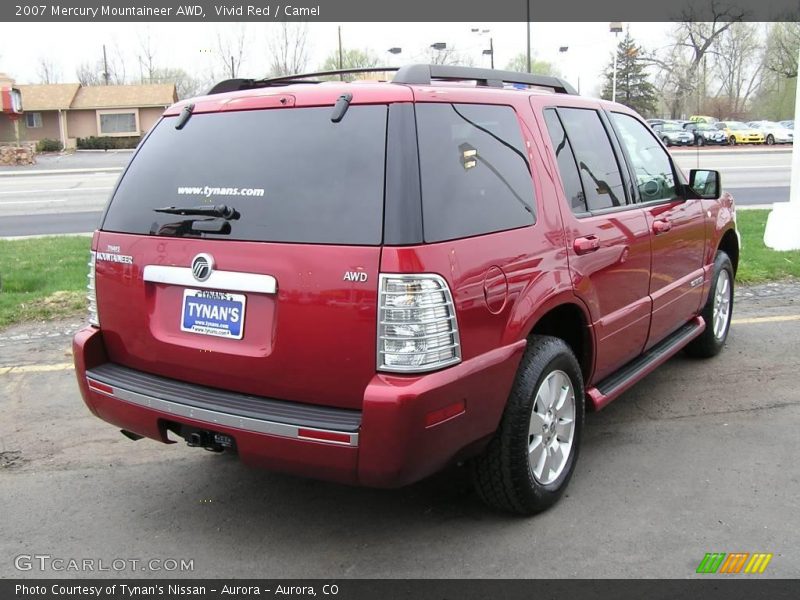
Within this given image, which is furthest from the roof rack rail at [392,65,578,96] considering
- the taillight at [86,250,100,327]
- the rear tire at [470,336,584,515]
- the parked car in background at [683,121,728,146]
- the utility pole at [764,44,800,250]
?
the parked car in background at [683,121,728,146]

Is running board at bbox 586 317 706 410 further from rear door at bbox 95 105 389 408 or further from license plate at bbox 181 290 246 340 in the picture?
license plate at bbox 181 290 246 340

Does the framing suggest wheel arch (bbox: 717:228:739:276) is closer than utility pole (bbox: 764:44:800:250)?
Yes

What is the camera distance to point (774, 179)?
22.5 m

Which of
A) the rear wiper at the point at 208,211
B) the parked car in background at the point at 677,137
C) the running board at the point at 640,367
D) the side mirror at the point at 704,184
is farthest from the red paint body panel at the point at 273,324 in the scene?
the parked car in background at the point at 677,137

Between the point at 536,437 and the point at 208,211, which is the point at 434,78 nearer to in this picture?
the point at 208,211

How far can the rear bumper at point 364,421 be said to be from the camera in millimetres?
2639

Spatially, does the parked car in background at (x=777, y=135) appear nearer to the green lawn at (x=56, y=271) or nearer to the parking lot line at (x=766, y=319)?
the green lawn at (x=56, y=271)

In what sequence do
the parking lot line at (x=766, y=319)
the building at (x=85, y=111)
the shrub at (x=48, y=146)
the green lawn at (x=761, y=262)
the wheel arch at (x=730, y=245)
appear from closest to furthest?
the wheel arch at (x=730, y=245), the parking lot line at (x=766, y=319), the green lawn at (x=761, y=262), the shrub at (x=48, y=146), the building at (x=85, y=111)

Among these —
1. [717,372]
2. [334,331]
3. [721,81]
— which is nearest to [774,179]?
[717,372]

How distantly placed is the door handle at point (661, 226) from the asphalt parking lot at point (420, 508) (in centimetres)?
118

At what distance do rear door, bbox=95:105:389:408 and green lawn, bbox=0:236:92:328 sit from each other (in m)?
4.19

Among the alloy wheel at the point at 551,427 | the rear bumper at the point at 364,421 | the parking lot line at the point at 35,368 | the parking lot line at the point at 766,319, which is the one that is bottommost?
the parking lot line at the point at 766,319

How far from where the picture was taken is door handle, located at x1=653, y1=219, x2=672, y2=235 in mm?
4328

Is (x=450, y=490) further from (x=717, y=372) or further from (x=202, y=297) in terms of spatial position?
(x=717, y=372)
